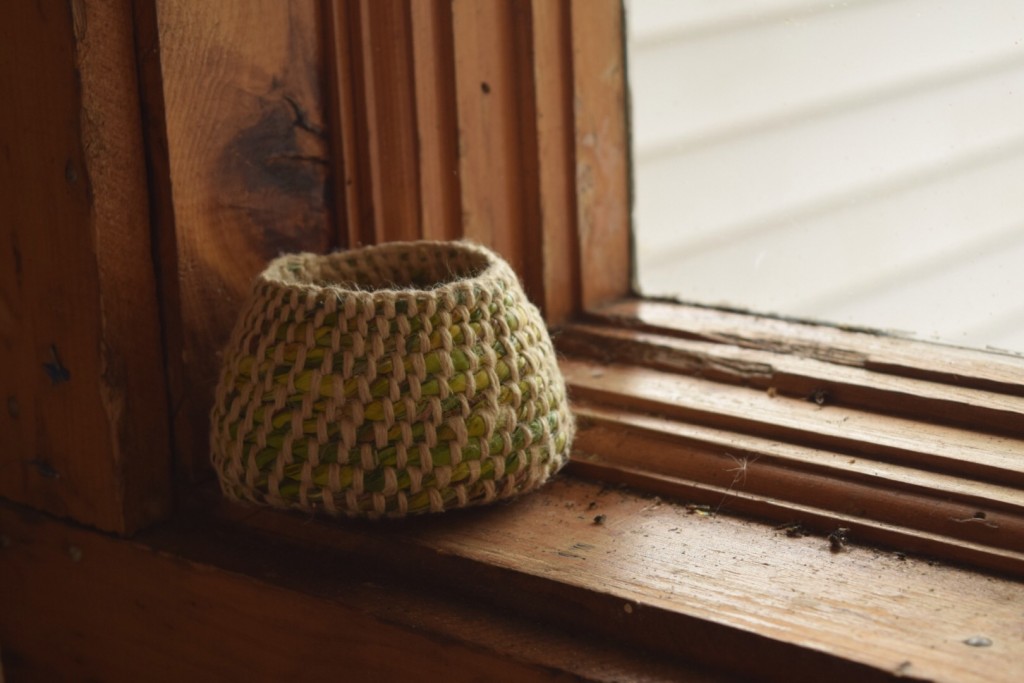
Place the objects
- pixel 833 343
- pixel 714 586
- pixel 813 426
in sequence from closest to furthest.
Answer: pixel 714 586
pixel 813 426
pixel 833 343

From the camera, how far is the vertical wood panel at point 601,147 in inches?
39.7

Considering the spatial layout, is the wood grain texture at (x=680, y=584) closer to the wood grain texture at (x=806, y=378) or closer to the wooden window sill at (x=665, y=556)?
the wooden window sill at (x=665, y=556)

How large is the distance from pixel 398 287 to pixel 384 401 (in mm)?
176

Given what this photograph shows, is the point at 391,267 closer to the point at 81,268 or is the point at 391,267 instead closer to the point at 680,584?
the point at 81,268

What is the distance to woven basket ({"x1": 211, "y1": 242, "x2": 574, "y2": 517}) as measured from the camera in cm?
74

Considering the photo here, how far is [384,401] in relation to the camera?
739mm

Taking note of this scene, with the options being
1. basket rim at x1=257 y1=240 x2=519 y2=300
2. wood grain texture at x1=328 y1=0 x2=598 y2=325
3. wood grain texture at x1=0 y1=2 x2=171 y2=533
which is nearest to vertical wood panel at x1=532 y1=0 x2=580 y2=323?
wood grain texture at x1=328 y1=0 x2=598 y2=325

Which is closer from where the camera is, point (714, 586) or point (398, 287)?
point (714, 586)

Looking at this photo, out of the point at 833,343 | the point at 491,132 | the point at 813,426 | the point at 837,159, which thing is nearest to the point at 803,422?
the point at 813,426

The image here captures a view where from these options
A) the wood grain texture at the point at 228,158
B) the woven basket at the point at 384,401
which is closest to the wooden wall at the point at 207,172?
the wood grain texture at the point at 228,158

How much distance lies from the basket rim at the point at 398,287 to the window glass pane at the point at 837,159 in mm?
257

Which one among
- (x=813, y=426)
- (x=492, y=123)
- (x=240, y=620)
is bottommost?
(x=240, y=620)

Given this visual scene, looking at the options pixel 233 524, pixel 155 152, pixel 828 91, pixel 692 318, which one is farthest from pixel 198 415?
pixel 828 91

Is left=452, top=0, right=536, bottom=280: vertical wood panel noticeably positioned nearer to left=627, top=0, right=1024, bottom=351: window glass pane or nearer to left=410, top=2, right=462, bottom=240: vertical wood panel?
left=410, top=2, right=462, bottom=240: vertical wood panel
